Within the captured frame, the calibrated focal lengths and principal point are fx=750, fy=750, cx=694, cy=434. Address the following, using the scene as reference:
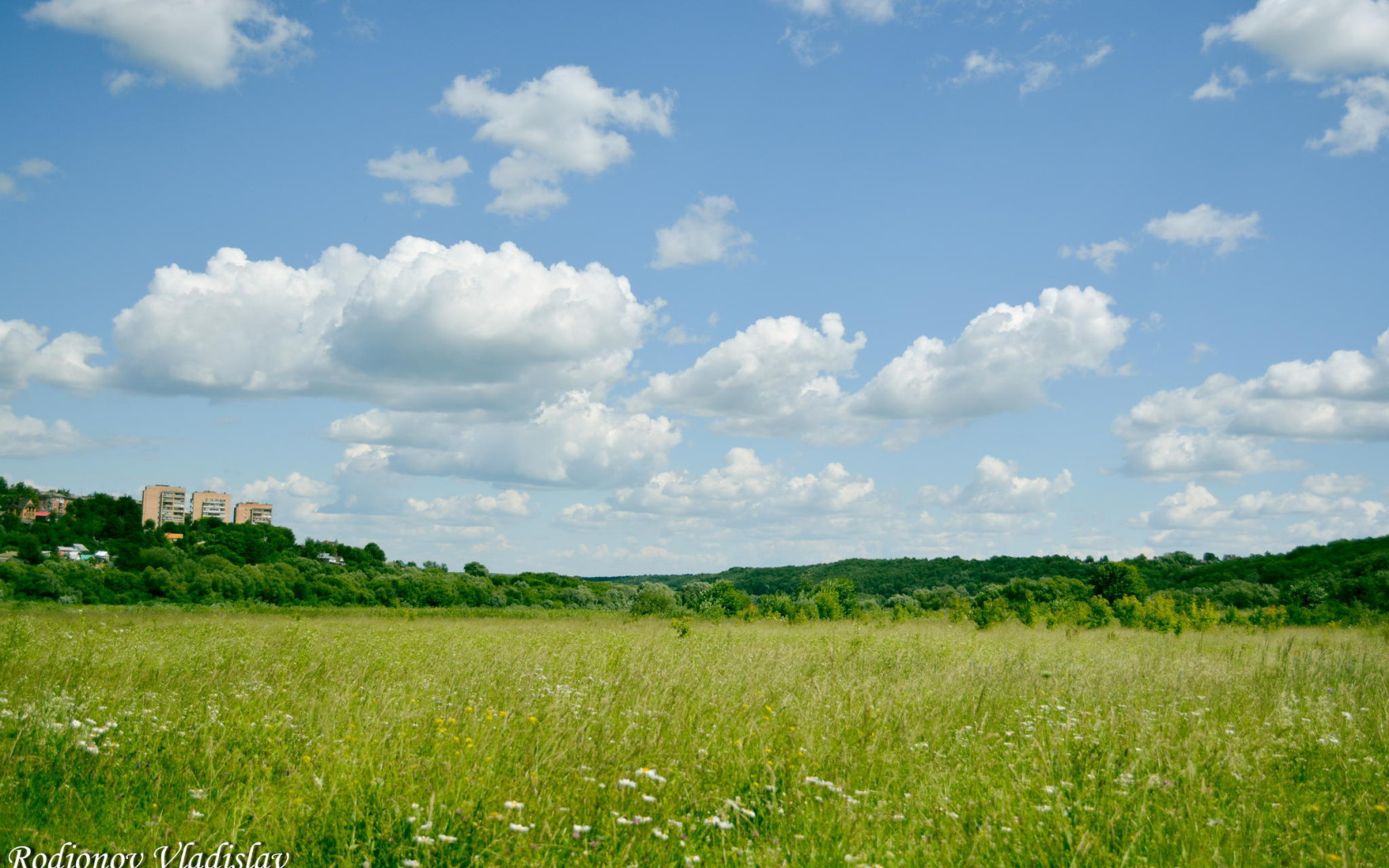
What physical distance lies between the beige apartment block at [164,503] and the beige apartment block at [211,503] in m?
3.18

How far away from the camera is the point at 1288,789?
5422 millimetres

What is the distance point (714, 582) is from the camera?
43781mm

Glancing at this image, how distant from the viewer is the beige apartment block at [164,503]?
179750mm

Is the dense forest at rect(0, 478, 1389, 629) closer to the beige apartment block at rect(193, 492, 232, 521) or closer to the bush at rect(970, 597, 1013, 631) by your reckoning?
the bush at rect(970, 597, 1013, 631)

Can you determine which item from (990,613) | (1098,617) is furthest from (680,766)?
(1098,617)

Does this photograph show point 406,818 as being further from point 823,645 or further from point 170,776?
point 823,645

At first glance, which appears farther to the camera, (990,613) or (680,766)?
(990,613)

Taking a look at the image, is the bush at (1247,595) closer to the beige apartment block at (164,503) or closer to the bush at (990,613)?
the bush at (990,613)

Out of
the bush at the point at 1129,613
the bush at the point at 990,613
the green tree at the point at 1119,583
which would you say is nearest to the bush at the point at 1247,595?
the green tree at the point at 1119,583

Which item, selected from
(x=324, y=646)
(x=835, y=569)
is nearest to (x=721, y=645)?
(x=324, y=646)

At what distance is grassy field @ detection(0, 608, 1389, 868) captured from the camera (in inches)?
164

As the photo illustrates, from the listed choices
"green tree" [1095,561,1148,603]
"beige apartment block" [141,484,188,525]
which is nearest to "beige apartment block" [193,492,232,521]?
"beige apartment block" [141,484,188,525]

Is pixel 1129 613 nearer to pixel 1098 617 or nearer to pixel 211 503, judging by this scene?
pixel 1098 617

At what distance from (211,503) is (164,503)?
10.1 metres
